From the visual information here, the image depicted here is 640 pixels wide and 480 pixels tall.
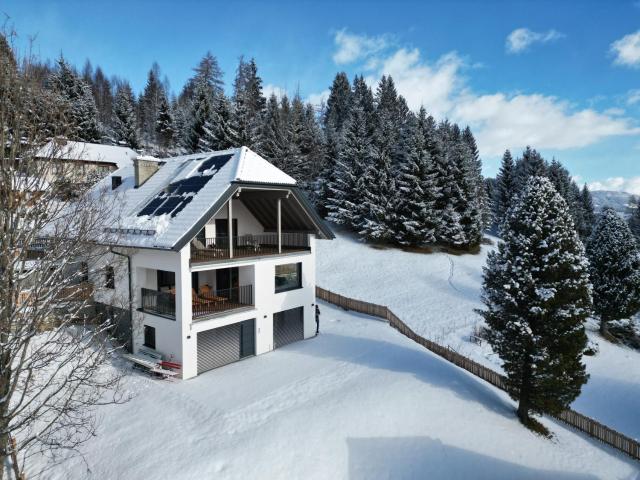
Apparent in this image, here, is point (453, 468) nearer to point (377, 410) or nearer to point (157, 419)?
point (377, 410)

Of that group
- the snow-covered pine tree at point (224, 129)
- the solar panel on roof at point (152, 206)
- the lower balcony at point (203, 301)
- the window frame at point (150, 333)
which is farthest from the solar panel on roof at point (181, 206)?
the snow-covered pine tree at point (224, 129)

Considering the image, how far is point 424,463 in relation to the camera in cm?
1125

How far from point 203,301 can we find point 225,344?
7.32ft

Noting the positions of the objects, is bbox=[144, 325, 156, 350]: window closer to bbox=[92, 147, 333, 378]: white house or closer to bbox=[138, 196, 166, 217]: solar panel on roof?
bbox=[92, 147, 333, 378]: white house

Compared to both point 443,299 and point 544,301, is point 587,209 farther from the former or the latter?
point 544,301

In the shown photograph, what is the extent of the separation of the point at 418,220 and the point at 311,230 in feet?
63.6

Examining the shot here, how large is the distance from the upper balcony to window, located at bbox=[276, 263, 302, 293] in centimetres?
89

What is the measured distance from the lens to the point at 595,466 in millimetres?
12836

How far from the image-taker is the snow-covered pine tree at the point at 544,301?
13531 mm

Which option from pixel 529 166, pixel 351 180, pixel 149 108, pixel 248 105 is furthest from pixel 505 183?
pixel 149 108

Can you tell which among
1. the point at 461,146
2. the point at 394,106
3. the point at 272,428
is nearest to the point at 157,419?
the point at 272,428

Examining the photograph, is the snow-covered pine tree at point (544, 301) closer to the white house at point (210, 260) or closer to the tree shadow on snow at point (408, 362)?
the tree shadow on snow at point (408, 362)

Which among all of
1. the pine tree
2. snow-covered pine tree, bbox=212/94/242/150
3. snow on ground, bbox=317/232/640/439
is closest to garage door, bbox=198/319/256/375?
snow on ground, bbox=317/232/640/439

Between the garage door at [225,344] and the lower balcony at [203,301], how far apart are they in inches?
32.6
